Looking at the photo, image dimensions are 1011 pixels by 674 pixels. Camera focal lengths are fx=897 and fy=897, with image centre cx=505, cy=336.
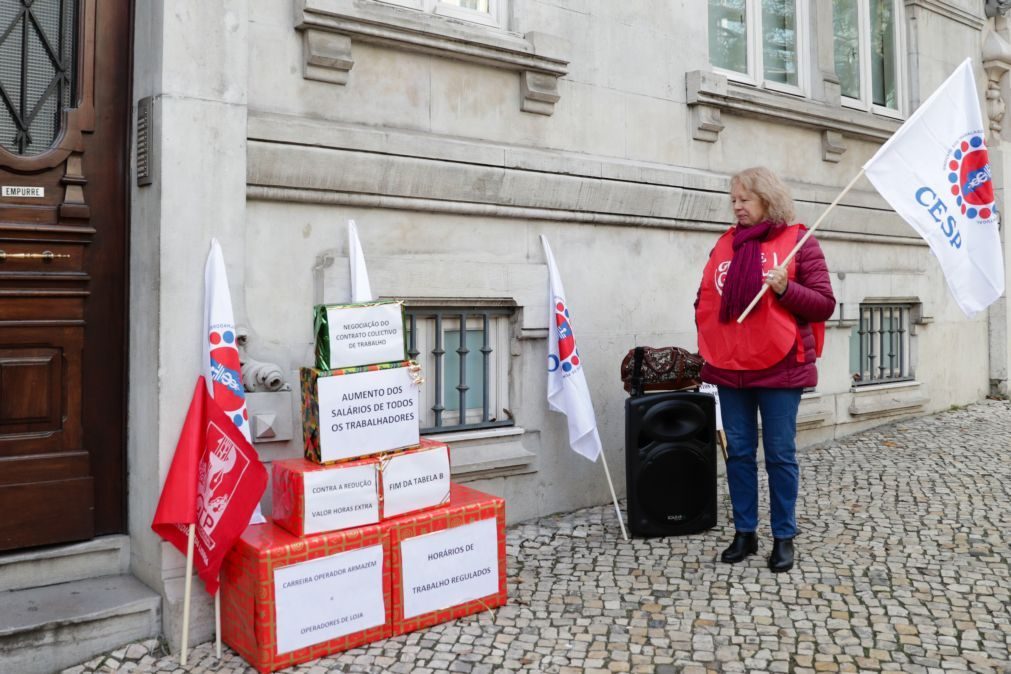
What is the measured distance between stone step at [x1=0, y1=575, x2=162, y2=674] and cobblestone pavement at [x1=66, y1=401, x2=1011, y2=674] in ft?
0.27

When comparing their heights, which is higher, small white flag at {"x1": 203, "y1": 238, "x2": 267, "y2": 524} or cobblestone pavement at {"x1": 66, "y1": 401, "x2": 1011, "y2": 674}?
small white flag at {"x1": 203, "y1": 238, "x2": 267, "y2": 524}

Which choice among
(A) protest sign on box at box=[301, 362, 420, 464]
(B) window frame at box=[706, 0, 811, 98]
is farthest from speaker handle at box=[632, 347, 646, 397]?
(B) window frame at box=[706, 0, 811, 98]

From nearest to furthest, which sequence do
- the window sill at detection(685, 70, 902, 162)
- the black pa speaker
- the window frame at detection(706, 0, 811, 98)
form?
the black pa speaker < the window sill at detection(685, 70, 902, 162) < the window frame at detection(706, 0, 811, 98)

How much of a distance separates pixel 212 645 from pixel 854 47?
798cm

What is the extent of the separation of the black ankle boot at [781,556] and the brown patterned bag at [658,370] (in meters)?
1.07

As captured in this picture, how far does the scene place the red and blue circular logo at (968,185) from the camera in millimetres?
4633

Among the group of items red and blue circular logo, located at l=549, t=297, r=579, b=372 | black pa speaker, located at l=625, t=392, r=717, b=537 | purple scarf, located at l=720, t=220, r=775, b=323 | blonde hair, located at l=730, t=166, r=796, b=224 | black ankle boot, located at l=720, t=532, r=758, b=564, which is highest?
blonde hair, located at l=730, t=166, r=796, b=224

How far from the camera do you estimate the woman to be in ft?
14.7

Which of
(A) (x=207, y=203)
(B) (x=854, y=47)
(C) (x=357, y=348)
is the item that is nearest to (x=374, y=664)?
(C) (x=357, y=348)

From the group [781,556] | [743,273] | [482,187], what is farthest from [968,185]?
[482,187]

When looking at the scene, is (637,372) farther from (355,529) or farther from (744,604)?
(355,529)

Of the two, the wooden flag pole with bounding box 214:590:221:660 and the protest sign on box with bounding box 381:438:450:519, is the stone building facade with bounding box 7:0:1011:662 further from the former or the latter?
the protest sign on box with bounding box 381:438:450:519

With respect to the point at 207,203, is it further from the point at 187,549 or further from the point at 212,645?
the point at 212,645

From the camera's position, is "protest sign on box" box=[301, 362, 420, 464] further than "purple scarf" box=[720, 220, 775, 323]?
No
